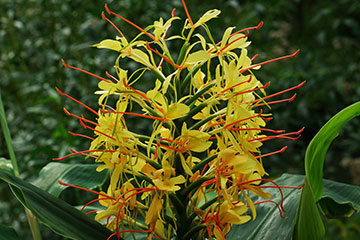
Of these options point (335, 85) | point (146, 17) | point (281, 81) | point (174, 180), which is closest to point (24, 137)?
point (146, 17)

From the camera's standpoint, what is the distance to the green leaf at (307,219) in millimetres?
461

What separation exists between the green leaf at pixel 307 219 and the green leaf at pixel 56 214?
23cm

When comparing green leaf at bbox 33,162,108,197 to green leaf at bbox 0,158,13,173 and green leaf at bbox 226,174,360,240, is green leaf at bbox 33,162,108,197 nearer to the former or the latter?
green leaf at bbox 0,158,13,173

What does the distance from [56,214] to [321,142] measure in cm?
36

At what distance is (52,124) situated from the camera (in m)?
1.62

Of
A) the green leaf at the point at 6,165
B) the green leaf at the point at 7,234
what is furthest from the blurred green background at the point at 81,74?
the green leaf at the point at 7,234

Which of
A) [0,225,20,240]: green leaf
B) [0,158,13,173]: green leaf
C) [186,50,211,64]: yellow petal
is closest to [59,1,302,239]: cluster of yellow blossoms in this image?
[186,50,211,64]: yellow petal

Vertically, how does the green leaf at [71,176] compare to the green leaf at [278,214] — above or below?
above

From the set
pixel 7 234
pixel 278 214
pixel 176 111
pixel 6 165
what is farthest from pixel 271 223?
pixel 6 165

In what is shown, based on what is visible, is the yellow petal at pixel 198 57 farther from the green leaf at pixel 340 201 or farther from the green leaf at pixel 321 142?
the green leaf at pixel 340 201

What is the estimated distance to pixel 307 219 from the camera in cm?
48

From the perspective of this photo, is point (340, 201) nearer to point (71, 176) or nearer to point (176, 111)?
point (176, 111)

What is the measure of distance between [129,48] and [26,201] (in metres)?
0.23

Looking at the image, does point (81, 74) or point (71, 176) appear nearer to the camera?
point (71, 176)
